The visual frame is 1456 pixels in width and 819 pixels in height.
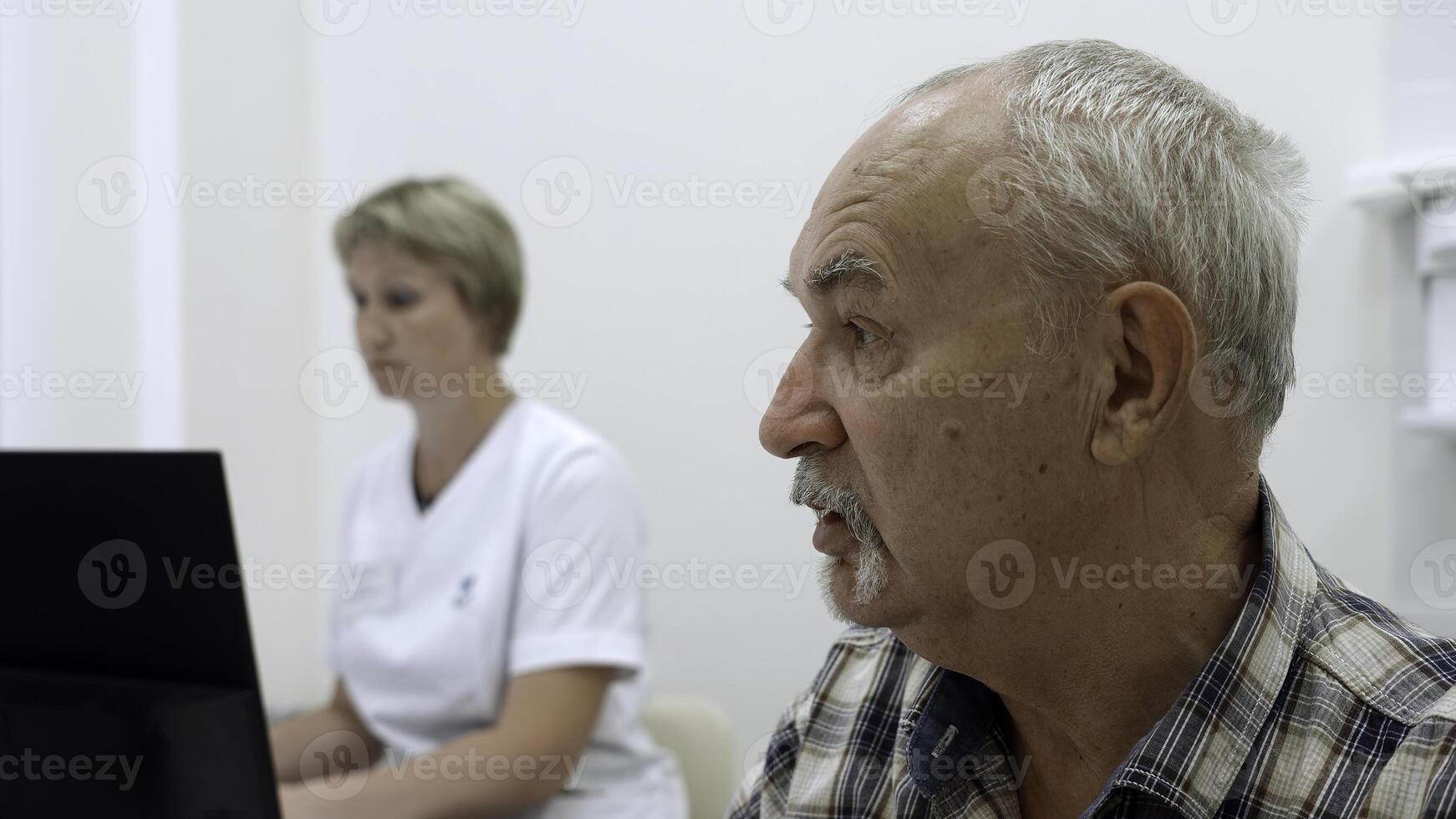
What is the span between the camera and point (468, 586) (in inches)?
65.4

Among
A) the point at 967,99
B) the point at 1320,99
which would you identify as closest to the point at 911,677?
the point at 967,99

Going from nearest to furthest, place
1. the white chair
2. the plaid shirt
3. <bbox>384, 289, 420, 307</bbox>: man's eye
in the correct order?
the plaid shirt, the white chair, <bbox>384, 289, 420, 307</bbox>: man's eye

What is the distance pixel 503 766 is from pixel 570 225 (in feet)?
4.01

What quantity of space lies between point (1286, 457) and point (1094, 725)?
1.13 metres

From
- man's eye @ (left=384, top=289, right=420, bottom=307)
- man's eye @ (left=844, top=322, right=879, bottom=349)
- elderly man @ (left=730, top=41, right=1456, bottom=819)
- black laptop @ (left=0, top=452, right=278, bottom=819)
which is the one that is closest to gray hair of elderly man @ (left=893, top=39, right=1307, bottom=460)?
elderly man @ (left=730, top=41, right=1456, bottom=819)

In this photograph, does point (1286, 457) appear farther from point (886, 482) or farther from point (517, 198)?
point (517, 198)

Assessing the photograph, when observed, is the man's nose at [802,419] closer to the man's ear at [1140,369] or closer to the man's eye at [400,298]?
the man's ear at [1140,369]

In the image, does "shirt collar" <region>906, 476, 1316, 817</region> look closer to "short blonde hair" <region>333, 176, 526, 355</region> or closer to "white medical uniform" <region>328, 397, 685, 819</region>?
"white medical uniform" <region>328, 397, 685, 819</region>

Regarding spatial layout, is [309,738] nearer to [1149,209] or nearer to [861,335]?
[861,335]

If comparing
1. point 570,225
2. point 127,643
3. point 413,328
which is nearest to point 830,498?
point 127,643

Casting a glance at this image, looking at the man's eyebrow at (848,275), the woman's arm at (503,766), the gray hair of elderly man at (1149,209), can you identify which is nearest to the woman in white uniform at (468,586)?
the woman's arm at (503,766)

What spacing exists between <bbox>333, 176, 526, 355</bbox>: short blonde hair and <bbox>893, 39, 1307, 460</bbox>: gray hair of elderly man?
1.23 meters

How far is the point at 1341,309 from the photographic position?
1.63 m

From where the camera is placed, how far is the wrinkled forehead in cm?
74
